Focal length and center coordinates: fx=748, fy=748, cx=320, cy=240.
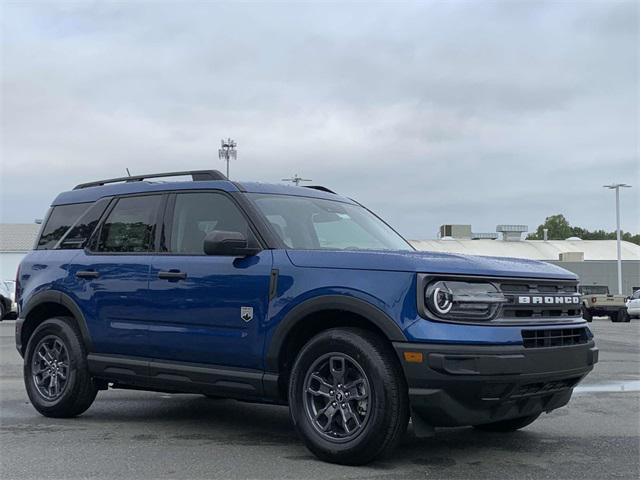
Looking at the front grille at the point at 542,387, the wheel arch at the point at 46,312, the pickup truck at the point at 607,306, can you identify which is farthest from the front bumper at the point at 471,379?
the pickup truck at the point at 607,306

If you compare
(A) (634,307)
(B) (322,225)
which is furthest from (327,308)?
(A) (634,307)

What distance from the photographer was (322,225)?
6.10 metres

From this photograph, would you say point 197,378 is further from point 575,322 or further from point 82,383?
point 575,322

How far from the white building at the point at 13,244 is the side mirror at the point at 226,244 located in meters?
46.9

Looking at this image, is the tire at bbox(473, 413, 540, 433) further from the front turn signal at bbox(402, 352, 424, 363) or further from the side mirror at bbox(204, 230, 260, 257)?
the side mirror at bbox(204, 230, 260, 257)

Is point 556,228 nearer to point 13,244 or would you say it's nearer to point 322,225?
point 13,244

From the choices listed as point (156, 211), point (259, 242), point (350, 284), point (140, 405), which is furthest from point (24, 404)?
point (350, 284)

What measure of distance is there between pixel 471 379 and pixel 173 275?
2498 mm

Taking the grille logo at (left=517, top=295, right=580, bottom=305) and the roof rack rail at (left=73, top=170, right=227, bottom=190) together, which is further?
the roof rack rail at (left=73, top=170, right=227, bottom=190)

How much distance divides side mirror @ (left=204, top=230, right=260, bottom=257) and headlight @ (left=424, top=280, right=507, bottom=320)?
4.77 ft

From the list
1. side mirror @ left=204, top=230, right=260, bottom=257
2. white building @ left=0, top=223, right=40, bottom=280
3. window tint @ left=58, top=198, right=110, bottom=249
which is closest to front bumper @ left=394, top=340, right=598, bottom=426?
side mirror @ left=204, top=230, right=260, bottom=257

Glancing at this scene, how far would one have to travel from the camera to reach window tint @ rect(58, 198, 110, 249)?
6.86 m

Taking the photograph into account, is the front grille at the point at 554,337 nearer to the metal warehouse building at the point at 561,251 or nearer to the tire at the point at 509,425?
the tire at the point at 509,425

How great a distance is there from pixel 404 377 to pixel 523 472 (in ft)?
3.30
